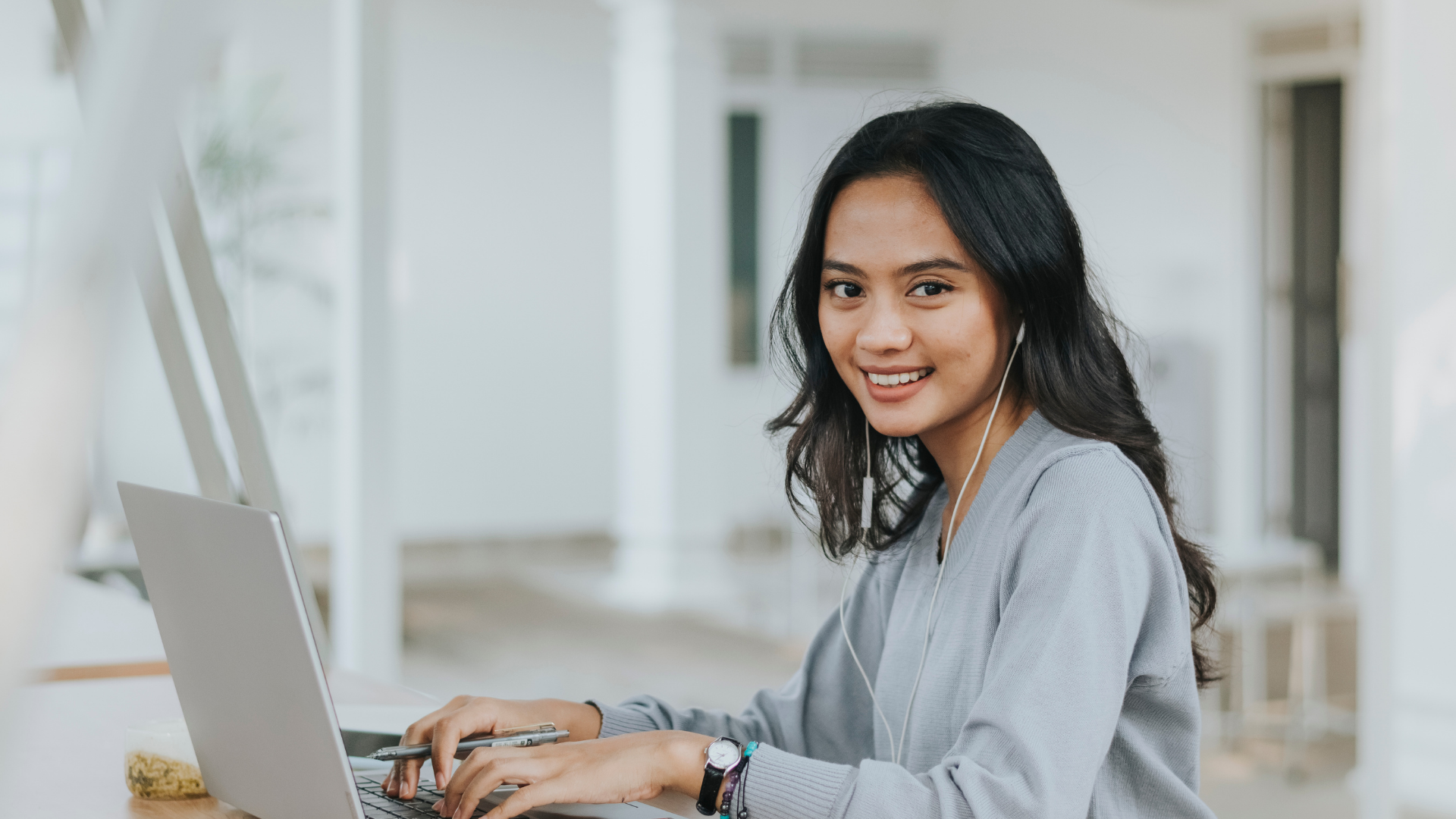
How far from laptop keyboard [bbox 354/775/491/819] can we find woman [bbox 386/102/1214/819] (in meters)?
→ 0.01

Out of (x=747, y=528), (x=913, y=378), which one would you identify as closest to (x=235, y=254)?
(x=747, y=528)

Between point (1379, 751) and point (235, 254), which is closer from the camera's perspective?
point (1379, 751)

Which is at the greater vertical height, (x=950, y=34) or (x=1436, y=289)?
(x=950, y=34)

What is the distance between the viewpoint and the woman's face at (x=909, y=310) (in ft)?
3.51

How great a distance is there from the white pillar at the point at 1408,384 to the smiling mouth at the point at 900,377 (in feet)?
6.41

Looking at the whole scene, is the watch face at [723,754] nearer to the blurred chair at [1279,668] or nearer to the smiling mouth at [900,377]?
the smiling mouth at [900,377]

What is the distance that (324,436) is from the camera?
6.34 meters

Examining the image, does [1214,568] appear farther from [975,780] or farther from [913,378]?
[975,780]

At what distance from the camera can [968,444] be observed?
1178 millimetres

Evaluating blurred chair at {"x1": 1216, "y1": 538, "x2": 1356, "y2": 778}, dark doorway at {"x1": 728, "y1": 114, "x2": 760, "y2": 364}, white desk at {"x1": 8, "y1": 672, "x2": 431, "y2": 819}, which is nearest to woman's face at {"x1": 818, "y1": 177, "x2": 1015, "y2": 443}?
white desk at {"x1": 8, "y1": 672, "x2": 431, "y2": 819}

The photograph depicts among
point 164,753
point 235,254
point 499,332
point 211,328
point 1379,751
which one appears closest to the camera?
point 164,753

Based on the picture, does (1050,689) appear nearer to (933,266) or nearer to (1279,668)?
(933,266)

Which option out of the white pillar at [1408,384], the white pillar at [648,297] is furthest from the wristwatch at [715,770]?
the white pillar at [648,297]

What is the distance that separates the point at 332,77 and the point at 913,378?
19.8ft
